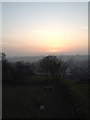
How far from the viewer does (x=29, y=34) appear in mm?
A: 2256

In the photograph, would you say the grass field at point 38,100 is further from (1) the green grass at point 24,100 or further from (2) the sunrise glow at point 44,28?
(2) the sunrise glow at point 44,28

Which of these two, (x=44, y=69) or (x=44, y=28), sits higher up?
(x=44, y=28)

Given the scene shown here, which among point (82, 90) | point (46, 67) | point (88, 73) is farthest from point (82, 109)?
point (46, 67)

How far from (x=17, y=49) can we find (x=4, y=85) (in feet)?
1.43

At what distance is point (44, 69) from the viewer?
2293 millimetres

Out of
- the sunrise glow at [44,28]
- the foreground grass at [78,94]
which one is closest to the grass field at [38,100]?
the foreground grass at [78,94]

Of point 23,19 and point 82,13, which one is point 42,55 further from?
point 82,13

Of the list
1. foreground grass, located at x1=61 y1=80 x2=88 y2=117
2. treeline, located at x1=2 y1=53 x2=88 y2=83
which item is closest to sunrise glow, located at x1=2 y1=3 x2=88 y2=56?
treeline, located at x1=2 y1=53 x2=88 y2=83

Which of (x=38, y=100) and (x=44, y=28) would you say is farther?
(x=38, y=100)

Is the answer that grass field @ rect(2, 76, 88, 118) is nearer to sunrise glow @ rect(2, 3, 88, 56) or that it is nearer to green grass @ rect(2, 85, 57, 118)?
green grass @ rect(2, 85, 57, 118)

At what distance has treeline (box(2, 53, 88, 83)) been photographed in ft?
7.12

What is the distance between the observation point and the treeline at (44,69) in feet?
7.12

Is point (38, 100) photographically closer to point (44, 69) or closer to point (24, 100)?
point (24, 100)

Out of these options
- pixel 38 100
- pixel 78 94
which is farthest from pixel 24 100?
pixel 78 94
